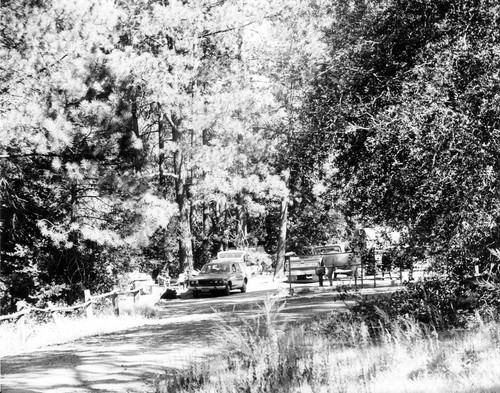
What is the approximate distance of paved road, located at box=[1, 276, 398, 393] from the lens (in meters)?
9.87

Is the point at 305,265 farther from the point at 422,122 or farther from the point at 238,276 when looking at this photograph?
the point at 422,122

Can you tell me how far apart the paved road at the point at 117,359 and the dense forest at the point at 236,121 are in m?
3.36

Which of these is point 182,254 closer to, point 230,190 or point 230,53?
point 230,190

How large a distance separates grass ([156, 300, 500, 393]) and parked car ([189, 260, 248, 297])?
1984 cm

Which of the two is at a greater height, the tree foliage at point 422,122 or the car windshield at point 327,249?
the tree foliage at point 422,122

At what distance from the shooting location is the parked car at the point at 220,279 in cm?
2969

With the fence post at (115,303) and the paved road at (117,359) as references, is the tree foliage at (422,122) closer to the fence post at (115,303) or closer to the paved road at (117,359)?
the paved road at (117,359)

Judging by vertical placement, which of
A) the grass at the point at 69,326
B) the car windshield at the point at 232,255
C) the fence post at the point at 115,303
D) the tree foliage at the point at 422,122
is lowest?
the grass at the point at 69,326

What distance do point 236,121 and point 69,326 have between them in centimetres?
1854

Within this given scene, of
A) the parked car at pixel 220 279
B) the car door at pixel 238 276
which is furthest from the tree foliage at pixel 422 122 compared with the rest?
the car door at pixel 238 276

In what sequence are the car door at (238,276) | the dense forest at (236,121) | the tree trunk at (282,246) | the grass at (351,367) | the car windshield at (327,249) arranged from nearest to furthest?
the grass at (351,367), the dense forest at (236,121), the car door at (238,276), the car windshield at (327,249), the tree trunk at (282,246)

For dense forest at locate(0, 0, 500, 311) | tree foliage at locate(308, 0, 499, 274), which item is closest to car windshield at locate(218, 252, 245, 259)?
dense forest at locate(0, 0, 500, 311)

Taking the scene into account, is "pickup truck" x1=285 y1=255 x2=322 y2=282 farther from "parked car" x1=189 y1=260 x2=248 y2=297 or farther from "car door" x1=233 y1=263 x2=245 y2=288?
"parked car" x1=189 y1=260 x2=248 y2=297

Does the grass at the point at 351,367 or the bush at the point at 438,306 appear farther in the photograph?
the bush at the point at 438,306
